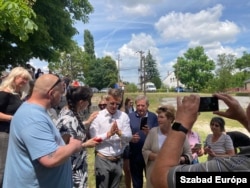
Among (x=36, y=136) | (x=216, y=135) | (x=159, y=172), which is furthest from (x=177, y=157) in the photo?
(x=216, y=135)

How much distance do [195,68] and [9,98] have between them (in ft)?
288

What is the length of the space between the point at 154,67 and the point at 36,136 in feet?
323

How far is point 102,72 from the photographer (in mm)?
85438

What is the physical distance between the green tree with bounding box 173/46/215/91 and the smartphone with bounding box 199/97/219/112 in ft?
282

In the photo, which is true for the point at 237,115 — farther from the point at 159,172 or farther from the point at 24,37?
the point at 24,37

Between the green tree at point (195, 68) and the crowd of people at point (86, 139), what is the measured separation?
83.0m

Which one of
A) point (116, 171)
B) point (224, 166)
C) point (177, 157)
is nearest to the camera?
point (224, 166)

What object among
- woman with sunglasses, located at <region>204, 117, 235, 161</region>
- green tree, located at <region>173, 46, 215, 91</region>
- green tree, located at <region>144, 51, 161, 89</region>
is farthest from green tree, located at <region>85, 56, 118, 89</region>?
woman with sunglasses, located at <region>204, 117, 235, 161</region>

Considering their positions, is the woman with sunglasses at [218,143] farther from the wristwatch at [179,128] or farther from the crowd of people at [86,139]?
the wristwatch at [179,128]

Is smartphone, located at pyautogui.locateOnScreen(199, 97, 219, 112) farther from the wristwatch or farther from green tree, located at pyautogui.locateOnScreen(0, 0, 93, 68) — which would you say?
green tree, located at pyautogui.locateOnScreen(0, 0, 93, 68)

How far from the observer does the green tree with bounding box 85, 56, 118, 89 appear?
84.1 m

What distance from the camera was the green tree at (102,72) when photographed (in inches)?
3312

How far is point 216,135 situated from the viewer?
547cm

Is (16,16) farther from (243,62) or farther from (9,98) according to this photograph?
(243,62)
